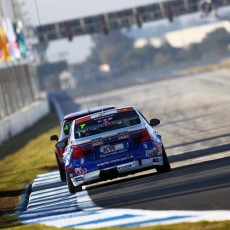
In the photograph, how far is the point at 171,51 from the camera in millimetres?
177625

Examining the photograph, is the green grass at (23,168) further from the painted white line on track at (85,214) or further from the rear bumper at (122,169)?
the rear bumper at (122,169)

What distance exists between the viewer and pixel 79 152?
14430 millimetres

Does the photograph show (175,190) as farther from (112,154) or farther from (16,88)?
(16,88)

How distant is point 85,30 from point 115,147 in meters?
77.5

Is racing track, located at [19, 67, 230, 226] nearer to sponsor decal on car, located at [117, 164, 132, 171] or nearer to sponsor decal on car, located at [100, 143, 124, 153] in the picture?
sponsor decal on car, located at [117, 164, 132, 171]

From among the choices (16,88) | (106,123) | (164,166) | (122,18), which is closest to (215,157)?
(164,166)

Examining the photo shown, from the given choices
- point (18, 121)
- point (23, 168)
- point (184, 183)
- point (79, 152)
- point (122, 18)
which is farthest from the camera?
point (122, 18)

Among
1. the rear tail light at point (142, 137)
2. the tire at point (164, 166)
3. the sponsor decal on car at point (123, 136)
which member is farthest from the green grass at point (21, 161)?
the tire at point (164, 166)

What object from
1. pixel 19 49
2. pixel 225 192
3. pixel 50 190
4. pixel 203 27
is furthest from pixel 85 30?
pixel 203 27

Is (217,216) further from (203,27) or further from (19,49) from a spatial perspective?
(203,27)

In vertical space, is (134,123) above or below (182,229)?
below

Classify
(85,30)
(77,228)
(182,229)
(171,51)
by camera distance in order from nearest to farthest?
(182,229), (77,228), (85,30), (171,51)

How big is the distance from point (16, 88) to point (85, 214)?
5092cm

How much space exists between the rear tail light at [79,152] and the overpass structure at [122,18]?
72389mm
